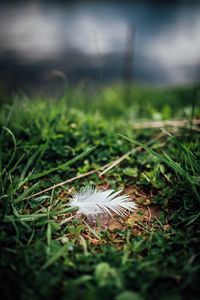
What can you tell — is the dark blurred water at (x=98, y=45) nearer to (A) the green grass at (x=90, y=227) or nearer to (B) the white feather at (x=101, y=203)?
(A) the green grass at (x=90, y=227)

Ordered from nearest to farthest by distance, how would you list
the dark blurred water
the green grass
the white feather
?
the green grass < the white feather < the dark blurred water

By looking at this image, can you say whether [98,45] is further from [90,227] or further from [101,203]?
[90,227]

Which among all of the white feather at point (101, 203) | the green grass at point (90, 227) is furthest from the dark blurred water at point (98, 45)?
the white feather at point (101, 203)

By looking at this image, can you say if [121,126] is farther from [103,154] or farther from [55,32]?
[55,32]

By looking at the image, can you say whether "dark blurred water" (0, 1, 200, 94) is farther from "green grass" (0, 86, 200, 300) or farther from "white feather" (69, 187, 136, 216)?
"white feather" (69, 187, 136, 216)

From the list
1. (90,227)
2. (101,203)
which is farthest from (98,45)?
(90,227)

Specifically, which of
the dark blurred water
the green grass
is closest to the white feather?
the green grass

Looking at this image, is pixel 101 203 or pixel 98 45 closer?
pixel 101 203
